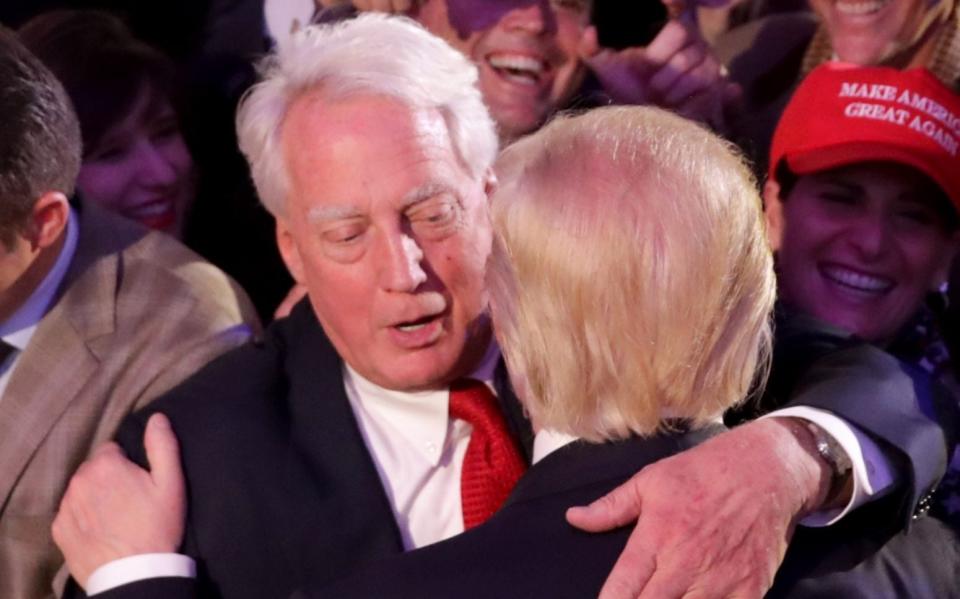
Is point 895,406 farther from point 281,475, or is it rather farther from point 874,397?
point 281,475

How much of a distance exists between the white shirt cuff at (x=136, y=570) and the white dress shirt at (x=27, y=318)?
48 centimetres

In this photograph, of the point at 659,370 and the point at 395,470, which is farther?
the point at 395,470

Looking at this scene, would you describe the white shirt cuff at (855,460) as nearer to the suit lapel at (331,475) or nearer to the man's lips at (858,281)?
the suit lapel at (331,475)

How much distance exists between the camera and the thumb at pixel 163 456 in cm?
193

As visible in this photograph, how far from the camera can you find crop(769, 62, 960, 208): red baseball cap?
8.14 ft

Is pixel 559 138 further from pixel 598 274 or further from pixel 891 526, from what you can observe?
pixel 891 526

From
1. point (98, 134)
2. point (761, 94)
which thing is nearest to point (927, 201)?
point (761, 94)

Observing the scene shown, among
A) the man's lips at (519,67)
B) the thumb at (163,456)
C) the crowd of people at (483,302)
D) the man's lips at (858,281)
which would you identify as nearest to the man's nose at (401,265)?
the crowd of people at (483,302)

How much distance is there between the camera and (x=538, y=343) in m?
1.54

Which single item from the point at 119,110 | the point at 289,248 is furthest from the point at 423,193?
the point at 119,110

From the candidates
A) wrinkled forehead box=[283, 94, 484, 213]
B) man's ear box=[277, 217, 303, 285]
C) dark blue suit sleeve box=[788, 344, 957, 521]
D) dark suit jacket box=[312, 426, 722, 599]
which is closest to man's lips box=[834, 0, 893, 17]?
dark blue suit sleeve box=[788, 344, 957, 521]

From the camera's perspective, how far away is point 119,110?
3.01 metres

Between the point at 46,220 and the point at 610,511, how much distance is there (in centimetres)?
113

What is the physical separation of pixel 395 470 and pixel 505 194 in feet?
2.04
